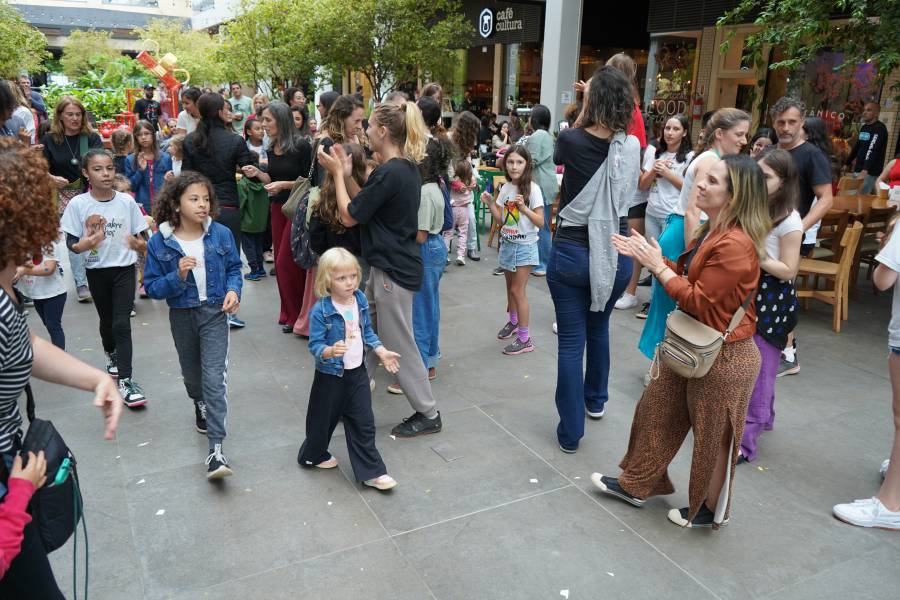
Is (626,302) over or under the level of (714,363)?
under

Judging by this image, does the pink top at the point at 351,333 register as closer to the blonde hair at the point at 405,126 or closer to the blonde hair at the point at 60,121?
the blonde hair at the point at 405,126

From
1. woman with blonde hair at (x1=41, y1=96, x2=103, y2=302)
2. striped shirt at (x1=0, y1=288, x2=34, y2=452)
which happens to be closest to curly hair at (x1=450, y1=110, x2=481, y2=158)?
woman with blonde hair at (x1=41, y1=96, x2=103, y2=302)

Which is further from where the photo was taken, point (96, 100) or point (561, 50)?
point (96, 100)

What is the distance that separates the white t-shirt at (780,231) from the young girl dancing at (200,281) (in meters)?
3.00

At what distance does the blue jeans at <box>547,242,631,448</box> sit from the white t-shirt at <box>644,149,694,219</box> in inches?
102

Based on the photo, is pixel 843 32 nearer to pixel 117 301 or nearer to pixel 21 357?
A: pixel 117 301

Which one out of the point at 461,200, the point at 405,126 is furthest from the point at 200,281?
the point at 461,200

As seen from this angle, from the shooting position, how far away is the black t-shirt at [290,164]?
6.32 m

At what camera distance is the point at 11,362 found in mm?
1793

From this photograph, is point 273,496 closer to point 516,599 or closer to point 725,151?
point 516,599

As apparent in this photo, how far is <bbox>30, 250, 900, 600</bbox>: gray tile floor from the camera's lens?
303 cm

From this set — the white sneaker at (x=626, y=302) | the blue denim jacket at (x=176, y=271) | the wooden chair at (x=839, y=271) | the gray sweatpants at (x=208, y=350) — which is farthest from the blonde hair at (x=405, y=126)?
the wooden chair at (x=839, y=271)

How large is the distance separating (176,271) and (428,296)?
165 cm

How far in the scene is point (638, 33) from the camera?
16.5 m
